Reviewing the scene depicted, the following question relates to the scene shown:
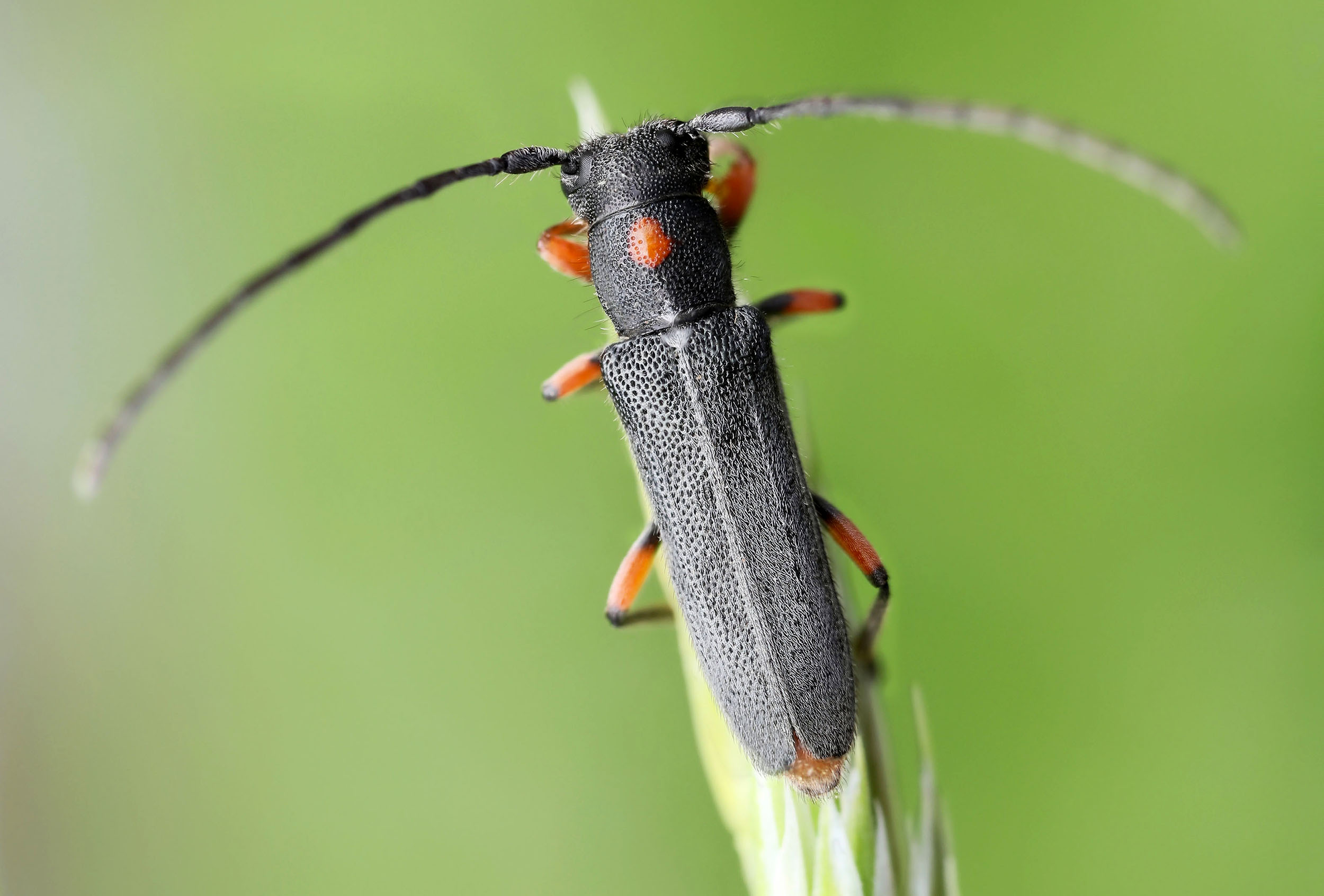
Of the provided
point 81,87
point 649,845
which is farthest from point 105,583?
point 649,845

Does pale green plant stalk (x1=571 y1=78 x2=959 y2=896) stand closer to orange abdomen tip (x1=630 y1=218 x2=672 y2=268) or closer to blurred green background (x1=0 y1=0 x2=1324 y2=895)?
blurred green background (x1=0 y1=0 x2=1324 y2=895)

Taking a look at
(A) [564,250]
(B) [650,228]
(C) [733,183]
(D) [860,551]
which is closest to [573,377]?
(A) [564,250]

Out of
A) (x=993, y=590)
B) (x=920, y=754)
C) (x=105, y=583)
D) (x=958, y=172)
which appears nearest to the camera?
(x=920, y=754)

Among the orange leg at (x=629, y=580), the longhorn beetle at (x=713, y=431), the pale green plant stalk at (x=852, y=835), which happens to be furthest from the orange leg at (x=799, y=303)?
the pale green plant stalk at (x=852, y=835)

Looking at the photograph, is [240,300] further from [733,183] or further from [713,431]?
[733,183]

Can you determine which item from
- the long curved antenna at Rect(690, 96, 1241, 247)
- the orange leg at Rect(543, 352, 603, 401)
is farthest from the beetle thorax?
the long curved antenna at Rect(690, 96, 1241, 247)

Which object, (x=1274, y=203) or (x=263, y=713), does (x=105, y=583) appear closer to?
(x=263, y=713)

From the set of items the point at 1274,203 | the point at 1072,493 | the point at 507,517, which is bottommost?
the point at 1072,493
